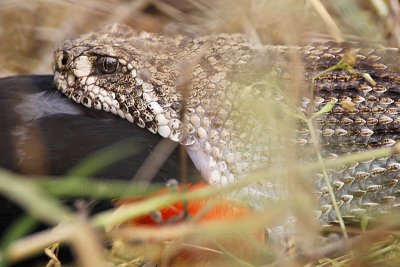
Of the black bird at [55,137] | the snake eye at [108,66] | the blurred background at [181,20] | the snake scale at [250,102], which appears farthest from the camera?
the blurred background at [181,20]

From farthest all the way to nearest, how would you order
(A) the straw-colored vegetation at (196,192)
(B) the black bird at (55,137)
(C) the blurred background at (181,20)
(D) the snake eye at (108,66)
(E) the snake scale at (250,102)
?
1. (C) the blurred background at (181,20)
2. (D) the snake eye at (108,66)
3. (E) the snake scale at (250,102)
4. (B) the black bird at (55,137)
5. (A) the straw-colored vegetation at (196,192)

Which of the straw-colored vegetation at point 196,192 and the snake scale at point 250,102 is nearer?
the straw-colored vegetation at point 196,192

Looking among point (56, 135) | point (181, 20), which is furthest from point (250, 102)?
point (181, 20)

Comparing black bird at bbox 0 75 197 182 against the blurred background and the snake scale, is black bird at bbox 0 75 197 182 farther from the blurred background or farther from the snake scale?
the blurred background

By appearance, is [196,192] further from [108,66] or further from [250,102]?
[108,66]

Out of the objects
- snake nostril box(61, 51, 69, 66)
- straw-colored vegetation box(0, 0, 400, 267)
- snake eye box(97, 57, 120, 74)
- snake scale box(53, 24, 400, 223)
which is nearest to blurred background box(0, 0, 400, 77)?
straw-colored vegetation box(0, 0, 400, 267)

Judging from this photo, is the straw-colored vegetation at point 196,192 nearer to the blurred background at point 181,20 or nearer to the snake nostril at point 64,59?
the blurred background at point 181,20

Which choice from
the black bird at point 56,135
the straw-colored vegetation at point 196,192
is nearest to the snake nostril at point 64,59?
the black bird at point 56,135

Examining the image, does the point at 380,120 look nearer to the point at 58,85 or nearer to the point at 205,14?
the point at 58,85
